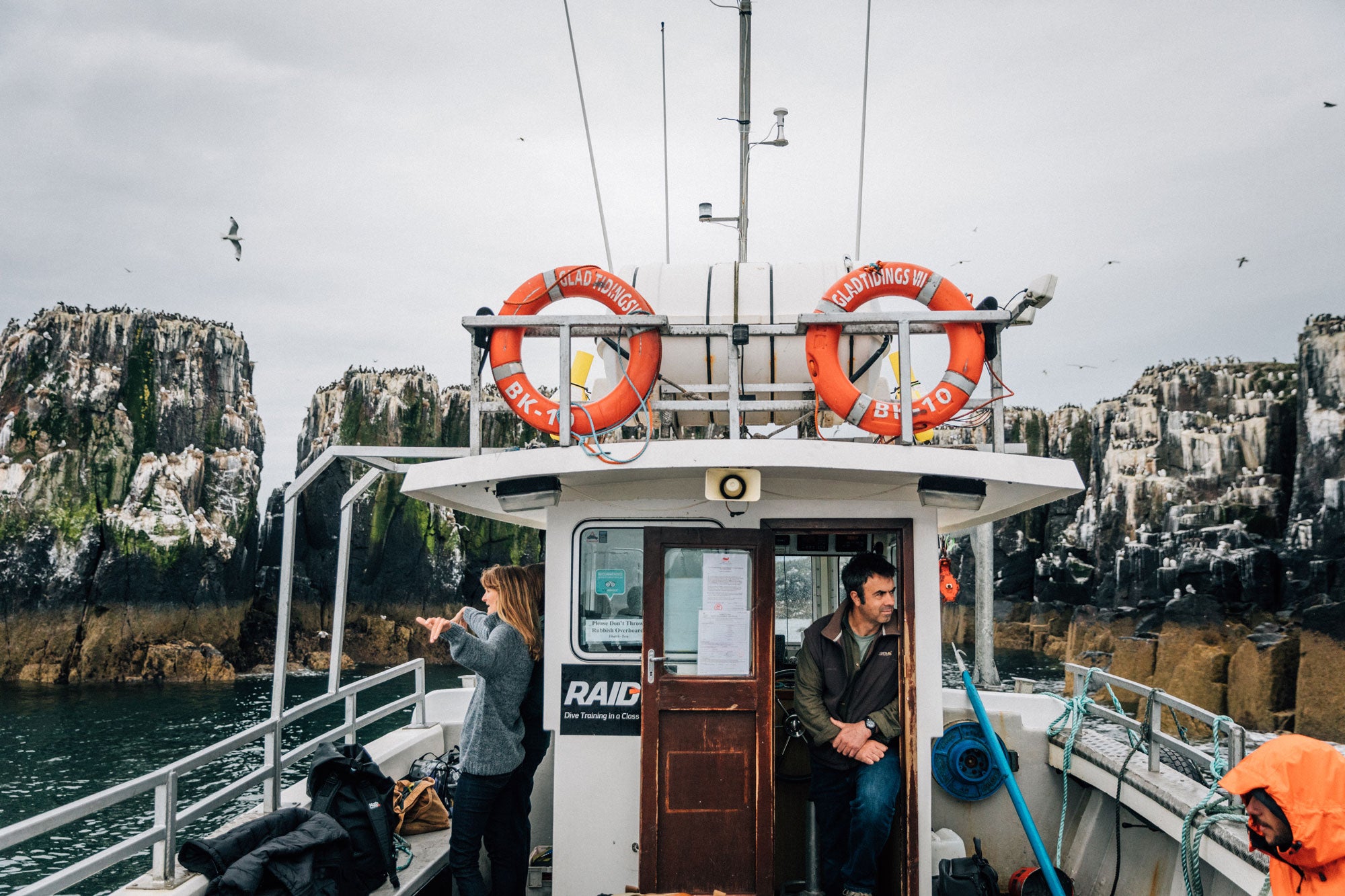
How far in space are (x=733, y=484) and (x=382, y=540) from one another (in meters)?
39.7

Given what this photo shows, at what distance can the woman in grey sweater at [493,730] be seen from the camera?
3566mm

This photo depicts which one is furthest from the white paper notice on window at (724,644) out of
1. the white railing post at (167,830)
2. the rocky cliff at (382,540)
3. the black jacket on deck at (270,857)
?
the rocky cliff at (382,540)

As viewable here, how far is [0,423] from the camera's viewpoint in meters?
35.2

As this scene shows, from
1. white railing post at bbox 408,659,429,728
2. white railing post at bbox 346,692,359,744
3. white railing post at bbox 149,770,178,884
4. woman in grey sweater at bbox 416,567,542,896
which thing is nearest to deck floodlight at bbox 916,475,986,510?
woman in grey sweater at bbox 416,567,542,896

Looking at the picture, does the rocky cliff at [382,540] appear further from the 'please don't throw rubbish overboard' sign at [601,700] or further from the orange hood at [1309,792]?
the orange hood at [1309,792]

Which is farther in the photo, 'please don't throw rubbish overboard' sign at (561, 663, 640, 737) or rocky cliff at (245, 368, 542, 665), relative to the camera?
rocky cliff at (245, 368, 542, 665)

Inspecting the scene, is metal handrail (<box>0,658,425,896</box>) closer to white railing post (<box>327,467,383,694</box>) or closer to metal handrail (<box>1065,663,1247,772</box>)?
white railing post (<box>327,467,383,694</box>)

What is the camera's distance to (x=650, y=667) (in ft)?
13.2

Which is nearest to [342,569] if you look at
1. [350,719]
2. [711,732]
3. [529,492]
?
[350,719]

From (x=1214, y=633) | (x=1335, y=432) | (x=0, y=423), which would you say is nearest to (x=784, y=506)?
(x=1335, y=432)

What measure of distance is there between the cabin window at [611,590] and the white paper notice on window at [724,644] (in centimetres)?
31

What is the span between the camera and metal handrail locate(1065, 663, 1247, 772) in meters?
3.61

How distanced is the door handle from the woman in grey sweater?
58 centimetres

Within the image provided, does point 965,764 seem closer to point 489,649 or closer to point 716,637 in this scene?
point 716,637
